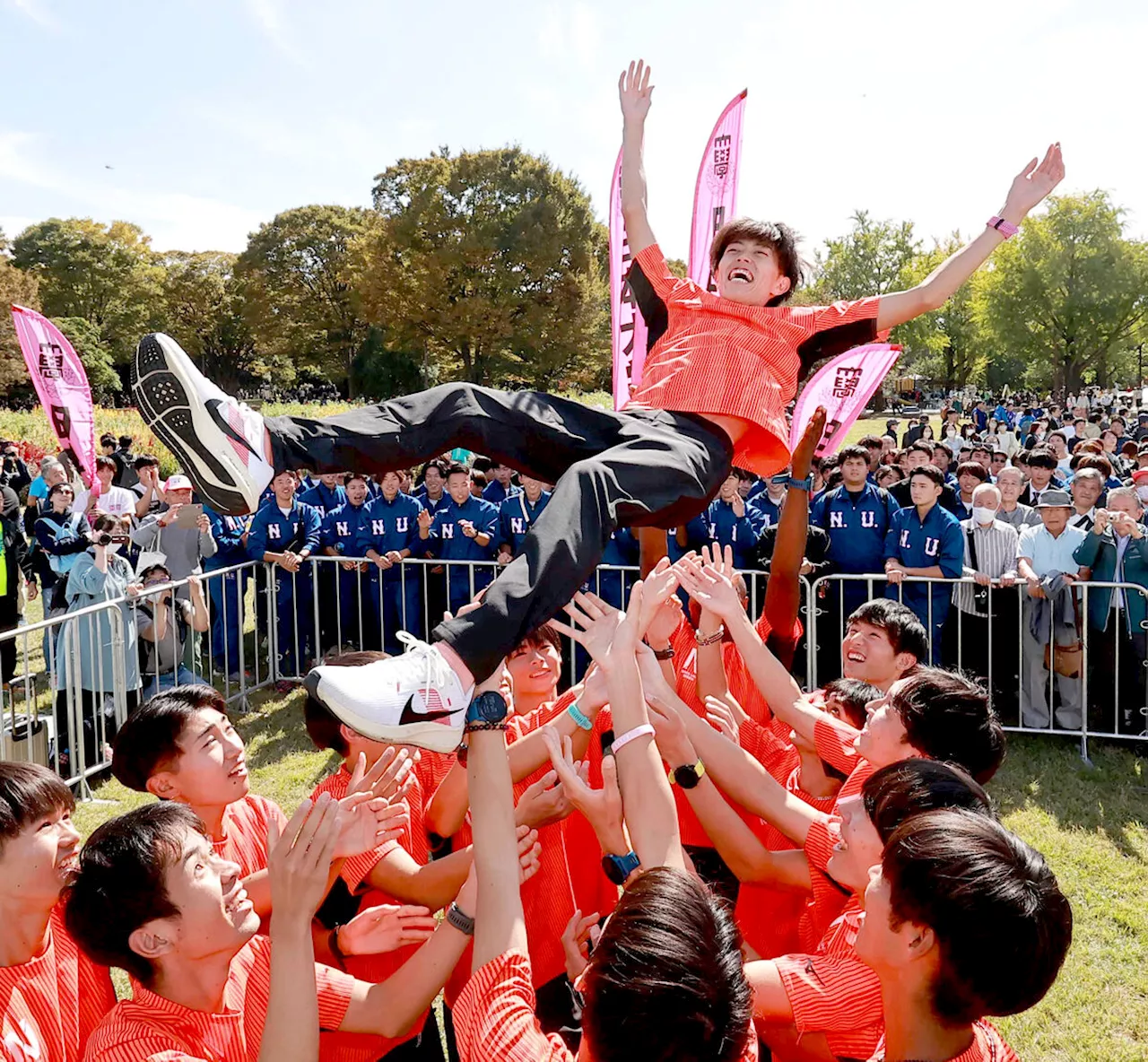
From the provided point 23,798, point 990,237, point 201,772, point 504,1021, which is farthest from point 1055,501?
point 23,798

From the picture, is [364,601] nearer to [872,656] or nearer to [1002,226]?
[872,656]

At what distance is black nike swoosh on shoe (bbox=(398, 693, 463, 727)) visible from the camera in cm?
191

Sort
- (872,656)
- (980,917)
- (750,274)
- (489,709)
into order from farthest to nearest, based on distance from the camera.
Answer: (872,656)
(750,274)
(489,709)
(980,917)

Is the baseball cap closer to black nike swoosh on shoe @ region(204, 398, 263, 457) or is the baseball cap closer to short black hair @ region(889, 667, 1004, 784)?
short black hair @ region(889, 667, 1004, 784)

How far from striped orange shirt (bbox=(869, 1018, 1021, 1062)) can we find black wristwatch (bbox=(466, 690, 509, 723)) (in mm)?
878

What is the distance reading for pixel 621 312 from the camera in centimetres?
807

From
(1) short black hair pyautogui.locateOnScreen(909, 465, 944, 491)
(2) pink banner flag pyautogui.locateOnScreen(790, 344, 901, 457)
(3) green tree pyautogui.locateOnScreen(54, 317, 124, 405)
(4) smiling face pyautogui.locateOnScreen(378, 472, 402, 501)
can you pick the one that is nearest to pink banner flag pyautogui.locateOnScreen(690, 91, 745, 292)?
(2) pink banner flag pyautogui.locateOnScreen(790, 344, 901, 457)

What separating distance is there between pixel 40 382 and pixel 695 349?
716cm

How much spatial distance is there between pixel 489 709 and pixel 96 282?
147ft

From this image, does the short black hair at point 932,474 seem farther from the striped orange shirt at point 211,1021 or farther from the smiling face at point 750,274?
the striped orange shirt at point 211,1021

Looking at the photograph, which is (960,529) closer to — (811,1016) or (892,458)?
(892,458)

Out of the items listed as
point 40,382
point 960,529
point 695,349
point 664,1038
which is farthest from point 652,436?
point 40,382

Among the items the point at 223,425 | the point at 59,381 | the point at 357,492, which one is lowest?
the point at 357,492

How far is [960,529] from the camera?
6422 mm
